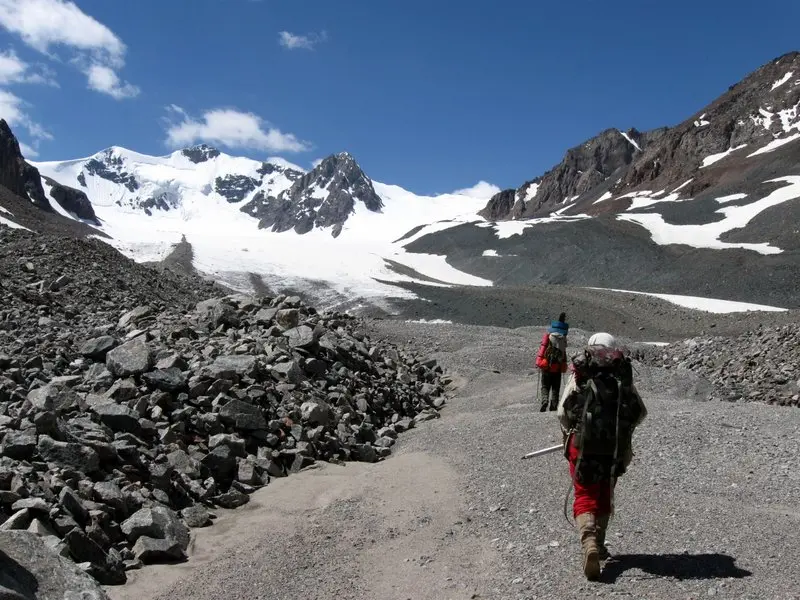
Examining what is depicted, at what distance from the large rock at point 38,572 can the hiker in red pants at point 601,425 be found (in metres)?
3.77

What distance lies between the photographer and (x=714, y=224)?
2371 inches

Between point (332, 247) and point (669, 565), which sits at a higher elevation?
point (332, 247)

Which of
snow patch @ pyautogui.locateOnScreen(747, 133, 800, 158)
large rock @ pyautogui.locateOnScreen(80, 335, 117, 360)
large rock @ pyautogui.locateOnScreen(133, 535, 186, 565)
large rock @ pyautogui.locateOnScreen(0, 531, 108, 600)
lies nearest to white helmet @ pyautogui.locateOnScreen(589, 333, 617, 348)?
large rock @ pyautogui.locateOnScreen(0, 531, 108, 600)

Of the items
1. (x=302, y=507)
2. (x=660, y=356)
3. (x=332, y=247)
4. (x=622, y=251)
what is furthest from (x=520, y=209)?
(x=302, y=507)

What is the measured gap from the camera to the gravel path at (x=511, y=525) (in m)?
5.47

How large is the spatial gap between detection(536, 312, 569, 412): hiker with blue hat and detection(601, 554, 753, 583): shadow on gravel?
6446 mm

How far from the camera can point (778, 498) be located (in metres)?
7.03

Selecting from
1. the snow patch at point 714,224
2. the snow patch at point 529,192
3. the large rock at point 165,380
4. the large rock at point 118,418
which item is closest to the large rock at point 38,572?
the large rock at point 118,418

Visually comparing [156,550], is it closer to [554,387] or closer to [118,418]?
[118,418]

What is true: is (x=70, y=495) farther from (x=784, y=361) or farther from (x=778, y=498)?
(x=784, y=361)

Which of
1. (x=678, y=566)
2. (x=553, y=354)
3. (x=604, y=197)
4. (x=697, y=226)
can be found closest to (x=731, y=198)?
(x=697, y=226)

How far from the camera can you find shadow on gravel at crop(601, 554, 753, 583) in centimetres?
519

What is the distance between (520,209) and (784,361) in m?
164

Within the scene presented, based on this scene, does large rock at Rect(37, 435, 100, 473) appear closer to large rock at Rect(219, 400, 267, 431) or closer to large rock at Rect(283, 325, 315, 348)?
large rock at Rect(219, 400, 267, 431)
